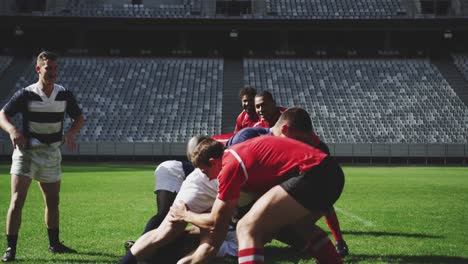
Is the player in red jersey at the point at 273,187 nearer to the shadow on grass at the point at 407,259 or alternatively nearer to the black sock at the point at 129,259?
the black sock at the point at 129,259

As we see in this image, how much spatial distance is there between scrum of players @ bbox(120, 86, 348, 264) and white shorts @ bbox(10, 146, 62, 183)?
6.59 ft

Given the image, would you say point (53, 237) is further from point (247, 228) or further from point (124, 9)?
point (124, 9)

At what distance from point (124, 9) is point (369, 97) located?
59.7 ft

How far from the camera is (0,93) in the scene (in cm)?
3400

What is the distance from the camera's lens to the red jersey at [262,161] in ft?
13.2

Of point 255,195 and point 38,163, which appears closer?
point 255,195

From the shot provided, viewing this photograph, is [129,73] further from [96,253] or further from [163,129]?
[96,253]

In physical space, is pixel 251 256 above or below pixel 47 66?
below

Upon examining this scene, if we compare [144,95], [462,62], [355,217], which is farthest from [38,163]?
[462,62]

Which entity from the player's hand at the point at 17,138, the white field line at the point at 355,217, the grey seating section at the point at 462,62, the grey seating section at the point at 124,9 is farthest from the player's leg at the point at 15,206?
the grey seating section at the point at 462,62

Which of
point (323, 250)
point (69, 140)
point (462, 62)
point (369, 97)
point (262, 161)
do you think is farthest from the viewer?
point (462, 62)

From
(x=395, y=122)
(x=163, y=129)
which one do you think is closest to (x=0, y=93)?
(x=163, y=129)

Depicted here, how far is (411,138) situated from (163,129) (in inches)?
559

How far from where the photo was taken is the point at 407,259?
621 cm
